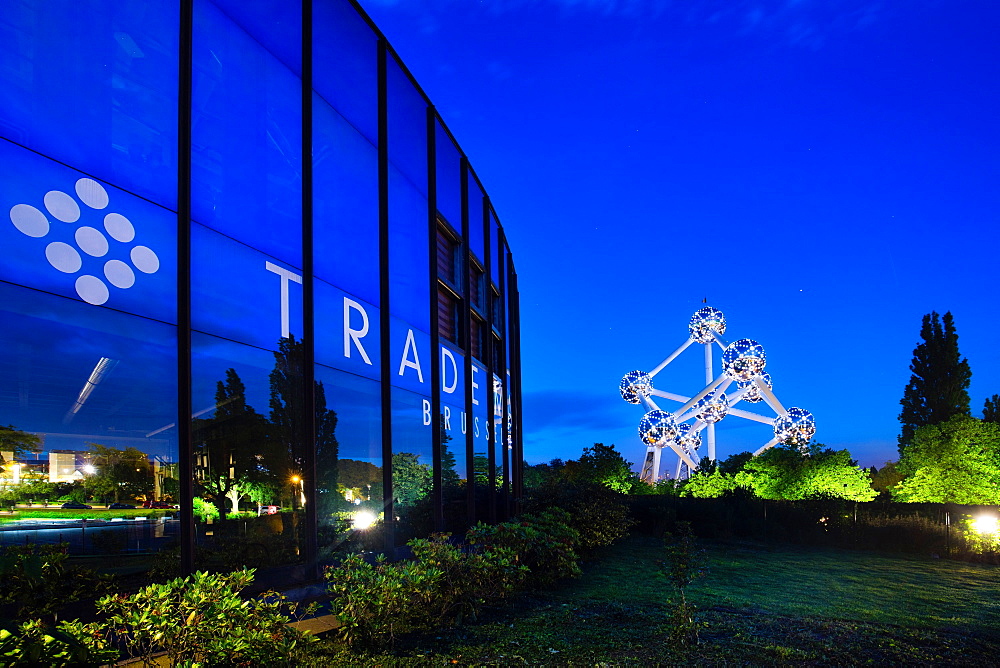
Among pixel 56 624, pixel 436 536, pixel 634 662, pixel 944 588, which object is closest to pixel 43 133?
pixel 56 624

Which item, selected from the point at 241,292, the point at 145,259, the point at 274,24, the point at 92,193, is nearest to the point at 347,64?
the point at 274,24

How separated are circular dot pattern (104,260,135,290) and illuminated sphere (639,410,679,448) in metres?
41.1

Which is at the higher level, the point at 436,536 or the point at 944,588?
the point at 436,536

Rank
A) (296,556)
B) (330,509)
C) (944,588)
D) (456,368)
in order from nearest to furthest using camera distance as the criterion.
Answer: (296,556) < (330,509) < (944,588) < (456,368)

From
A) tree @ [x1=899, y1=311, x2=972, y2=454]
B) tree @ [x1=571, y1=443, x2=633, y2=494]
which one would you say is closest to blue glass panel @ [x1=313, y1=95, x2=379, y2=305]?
tree @ [x1=571, y1=443, x2=633, y2=494]

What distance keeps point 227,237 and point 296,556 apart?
12.7 feet

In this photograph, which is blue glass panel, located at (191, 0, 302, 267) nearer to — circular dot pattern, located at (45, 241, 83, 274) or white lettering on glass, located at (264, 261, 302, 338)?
white lettering on glass, located at (264, 261, 302, 338)

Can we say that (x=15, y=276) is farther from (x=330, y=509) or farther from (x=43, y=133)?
(x=330, y=509)

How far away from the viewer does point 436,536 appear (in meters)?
8.43

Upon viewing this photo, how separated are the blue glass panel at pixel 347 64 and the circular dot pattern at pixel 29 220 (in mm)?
4613

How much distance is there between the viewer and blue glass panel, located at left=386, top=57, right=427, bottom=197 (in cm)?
1166

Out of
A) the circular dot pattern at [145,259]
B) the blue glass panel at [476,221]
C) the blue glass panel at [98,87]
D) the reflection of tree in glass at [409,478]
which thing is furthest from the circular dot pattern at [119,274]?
the blue glass panel at [476,221]

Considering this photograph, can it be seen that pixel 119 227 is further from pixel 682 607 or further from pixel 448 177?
pixel 448 177

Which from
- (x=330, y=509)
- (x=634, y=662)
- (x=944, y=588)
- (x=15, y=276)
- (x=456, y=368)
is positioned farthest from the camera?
(x=456, y=368)
